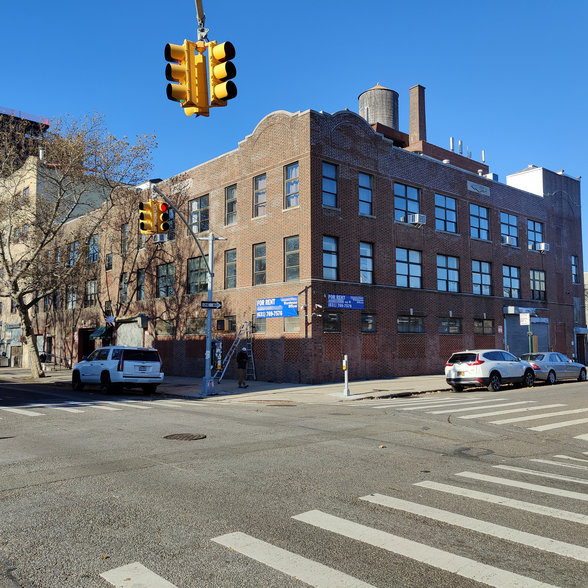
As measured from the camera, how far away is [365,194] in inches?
1121

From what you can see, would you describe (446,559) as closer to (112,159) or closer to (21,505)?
(21,505)

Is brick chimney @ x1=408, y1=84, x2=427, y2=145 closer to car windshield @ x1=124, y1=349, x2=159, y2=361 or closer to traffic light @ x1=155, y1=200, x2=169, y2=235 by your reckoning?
car windshield @ x1=124, y1=349, x2=159, y2=361

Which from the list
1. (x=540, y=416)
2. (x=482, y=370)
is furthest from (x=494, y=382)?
(x=540, y=416)

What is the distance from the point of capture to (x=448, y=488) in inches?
261

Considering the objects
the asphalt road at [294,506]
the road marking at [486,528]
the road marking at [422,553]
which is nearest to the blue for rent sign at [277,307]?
the asphalt road at [294,506]

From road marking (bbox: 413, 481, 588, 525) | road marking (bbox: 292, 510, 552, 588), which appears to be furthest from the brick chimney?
road marking (bbox: 292, 510, 552, 588)

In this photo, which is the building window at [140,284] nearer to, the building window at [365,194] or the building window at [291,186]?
the building window at [291,186]

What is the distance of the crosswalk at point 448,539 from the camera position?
13.3 feet

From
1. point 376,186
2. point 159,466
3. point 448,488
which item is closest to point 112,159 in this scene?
point 376,186

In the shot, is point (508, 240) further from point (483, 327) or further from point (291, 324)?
point (291, 324)

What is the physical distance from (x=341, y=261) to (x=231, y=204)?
25.4 ft

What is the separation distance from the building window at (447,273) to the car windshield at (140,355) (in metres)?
17.3

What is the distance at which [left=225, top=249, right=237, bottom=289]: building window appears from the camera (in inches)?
1176

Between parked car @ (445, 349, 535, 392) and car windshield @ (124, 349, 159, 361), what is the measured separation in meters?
11.5
